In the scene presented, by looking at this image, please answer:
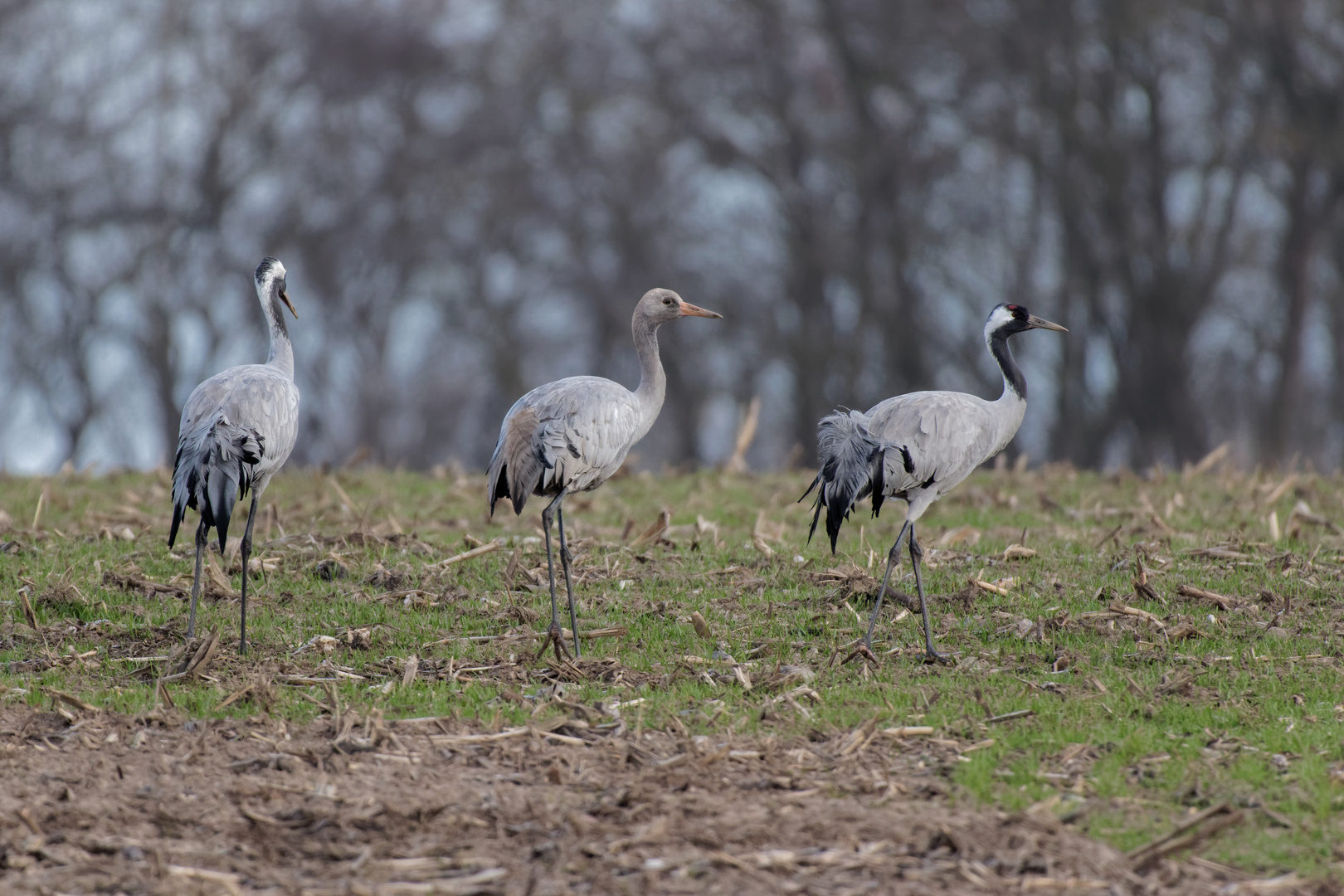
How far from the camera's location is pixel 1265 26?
→ 21.4 meters

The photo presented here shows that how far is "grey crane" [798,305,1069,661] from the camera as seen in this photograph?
8.03m

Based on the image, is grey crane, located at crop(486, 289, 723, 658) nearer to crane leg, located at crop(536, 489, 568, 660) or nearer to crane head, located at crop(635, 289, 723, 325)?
crane leg, located at crop(536, 489, 568, 660)

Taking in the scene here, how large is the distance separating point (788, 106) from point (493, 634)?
1926cm

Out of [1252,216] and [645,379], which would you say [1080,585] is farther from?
[1252,216]

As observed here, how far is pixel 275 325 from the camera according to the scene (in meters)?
9.25

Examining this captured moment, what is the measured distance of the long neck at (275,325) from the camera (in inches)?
360

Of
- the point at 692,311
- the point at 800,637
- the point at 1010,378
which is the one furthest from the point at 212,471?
the point at 1010,378

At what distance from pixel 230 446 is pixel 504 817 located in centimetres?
325

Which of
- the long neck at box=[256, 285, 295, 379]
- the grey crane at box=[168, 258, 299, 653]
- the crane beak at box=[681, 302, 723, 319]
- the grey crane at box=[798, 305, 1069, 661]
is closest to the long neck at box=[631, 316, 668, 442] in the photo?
the crane beak at box=[681, 302, 723, 319]

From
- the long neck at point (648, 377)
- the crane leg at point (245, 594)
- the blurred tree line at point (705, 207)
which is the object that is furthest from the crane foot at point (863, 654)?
the blurred tree line at point (705, 207)

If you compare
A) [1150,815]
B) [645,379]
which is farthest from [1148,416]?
[1150,815]

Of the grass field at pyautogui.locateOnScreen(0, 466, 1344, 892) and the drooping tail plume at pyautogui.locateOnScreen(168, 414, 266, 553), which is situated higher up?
the drooping tail plume at pyautogui.locateOnScreen(168, 414, 266, 553)

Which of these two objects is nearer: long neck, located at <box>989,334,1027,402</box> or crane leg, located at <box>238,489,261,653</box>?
crane leg, located at <box>238,489,261,653</box>

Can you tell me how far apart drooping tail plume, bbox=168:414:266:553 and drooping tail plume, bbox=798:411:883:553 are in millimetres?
3147
